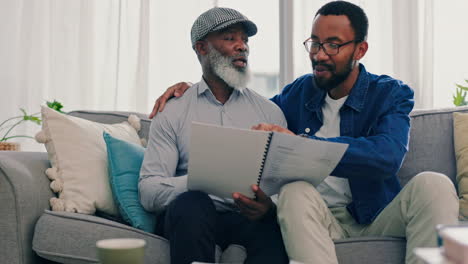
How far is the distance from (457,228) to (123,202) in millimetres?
1342

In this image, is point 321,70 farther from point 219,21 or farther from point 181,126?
point 181,126

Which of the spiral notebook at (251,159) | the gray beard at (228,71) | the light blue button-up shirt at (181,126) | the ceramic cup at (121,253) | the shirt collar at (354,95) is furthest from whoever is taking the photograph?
the gray beard at (228,71)

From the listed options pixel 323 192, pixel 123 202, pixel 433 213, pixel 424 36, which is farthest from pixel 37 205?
pixel 424 36

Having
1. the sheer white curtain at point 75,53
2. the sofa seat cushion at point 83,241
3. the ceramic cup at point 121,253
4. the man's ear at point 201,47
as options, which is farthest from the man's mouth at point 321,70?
the sheer white curtain at point 75,53

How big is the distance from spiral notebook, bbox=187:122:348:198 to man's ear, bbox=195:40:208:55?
701mm

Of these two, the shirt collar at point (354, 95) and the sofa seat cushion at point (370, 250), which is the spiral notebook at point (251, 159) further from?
the shirt collar at point (354, 95)

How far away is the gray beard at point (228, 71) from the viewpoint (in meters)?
2.05

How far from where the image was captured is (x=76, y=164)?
1933 millimetres

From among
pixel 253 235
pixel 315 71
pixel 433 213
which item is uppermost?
pixel 315 71

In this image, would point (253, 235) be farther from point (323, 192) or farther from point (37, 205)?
point (37, 205)

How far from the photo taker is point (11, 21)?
338cm

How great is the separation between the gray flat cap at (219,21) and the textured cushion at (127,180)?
0.51 m

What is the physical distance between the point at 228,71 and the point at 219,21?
0.19 m

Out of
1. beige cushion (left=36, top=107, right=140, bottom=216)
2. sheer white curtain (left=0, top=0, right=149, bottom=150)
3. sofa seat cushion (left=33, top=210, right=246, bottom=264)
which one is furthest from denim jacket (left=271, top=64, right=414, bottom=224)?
sheer white curtain (left=0, top=0, right=149, bottom=150)
